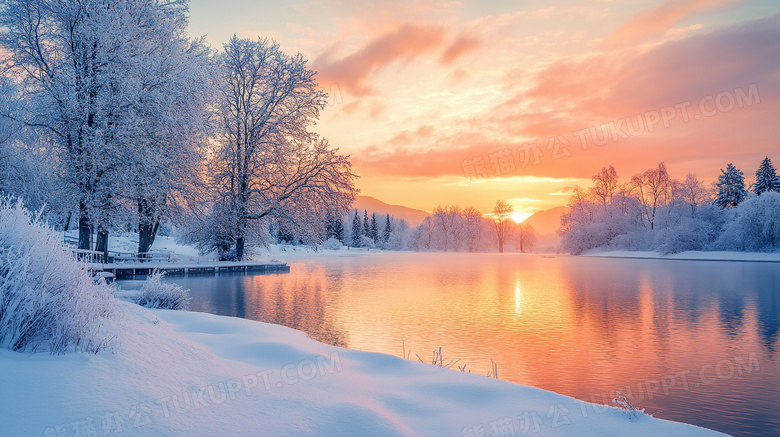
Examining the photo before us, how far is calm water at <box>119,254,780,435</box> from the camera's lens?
7.37 metres

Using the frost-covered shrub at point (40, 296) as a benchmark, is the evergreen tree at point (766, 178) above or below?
above

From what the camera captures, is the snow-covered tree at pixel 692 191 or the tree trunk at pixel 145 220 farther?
the snow-covered tree at pixel 692 191

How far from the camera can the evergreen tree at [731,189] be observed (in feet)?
195

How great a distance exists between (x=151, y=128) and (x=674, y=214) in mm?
63703

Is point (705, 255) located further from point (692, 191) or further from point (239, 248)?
point (239, 248)

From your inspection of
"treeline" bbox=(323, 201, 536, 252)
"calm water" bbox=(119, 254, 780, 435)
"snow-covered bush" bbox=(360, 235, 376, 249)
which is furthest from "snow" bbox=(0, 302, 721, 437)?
"snow-covered bush" bbox=(360, 235, 376, 249)

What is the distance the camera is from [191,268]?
27.2 m

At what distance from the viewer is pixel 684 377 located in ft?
26.9

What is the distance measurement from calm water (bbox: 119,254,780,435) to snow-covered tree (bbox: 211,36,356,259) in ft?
28.7

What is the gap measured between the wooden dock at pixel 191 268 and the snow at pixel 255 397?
18.5 meters

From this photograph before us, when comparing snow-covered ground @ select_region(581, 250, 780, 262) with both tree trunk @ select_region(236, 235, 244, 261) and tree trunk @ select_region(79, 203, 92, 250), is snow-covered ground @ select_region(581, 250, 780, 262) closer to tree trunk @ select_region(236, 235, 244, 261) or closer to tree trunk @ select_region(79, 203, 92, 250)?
tree trunk @ select_region(236, 235, 244, 261)

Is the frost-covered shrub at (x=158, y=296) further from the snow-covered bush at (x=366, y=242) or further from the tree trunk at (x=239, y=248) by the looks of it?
the snow-covered bush at (x=366, y=242)

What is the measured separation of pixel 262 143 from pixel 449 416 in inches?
1126

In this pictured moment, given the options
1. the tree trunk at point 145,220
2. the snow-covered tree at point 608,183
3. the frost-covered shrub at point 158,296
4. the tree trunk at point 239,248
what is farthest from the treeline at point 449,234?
the frost-covered shrub at point 158,296
